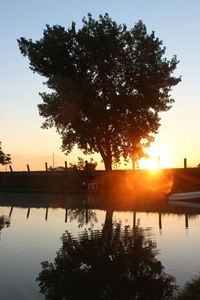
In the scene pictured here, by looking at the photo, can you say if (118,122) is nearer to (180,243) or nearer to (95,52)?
(95,52)

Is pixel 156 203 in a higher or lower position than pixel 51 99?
lower

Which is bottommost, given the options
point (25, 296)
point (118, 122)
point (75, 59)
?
point (25, 296)

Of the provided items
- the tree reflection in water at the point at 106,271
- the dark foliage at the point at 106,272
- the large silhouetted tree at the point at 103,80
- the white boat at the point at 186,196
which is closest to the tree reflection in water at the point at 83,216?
the tree reflection in water at the point at 106,271

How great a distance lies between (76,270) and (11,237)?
7744 mm

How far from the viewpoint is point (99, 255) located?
1736 cm

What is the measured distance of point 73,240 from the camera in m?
21.0

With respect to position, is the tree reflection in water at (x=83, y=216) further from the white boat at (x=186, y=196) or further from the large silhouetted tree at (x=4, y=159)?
the large silhouetted tree at (x=4, y=159)

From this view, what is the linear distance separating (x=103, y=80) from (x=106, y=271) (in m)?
37.8

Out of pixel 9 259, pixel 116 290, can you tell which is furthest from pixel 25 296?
pixel 9 259

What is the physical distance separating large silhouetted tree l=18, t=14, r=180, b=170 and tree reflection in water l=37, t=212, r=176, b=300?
30.3 metres

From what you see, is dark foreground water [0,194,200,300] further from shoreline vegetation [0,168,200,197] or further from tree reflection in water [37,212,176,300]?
shoreline vegetation [0,168,200,197]

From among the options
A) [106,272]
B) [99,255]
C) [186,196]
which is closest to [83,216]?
[186,196]

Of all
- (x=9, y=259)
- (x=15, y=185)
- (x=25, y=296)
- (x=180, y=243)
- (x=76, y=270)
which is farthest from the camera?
(x=15, y=185)

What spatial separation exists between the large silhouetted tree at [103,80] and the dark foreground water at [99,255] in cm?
2060
